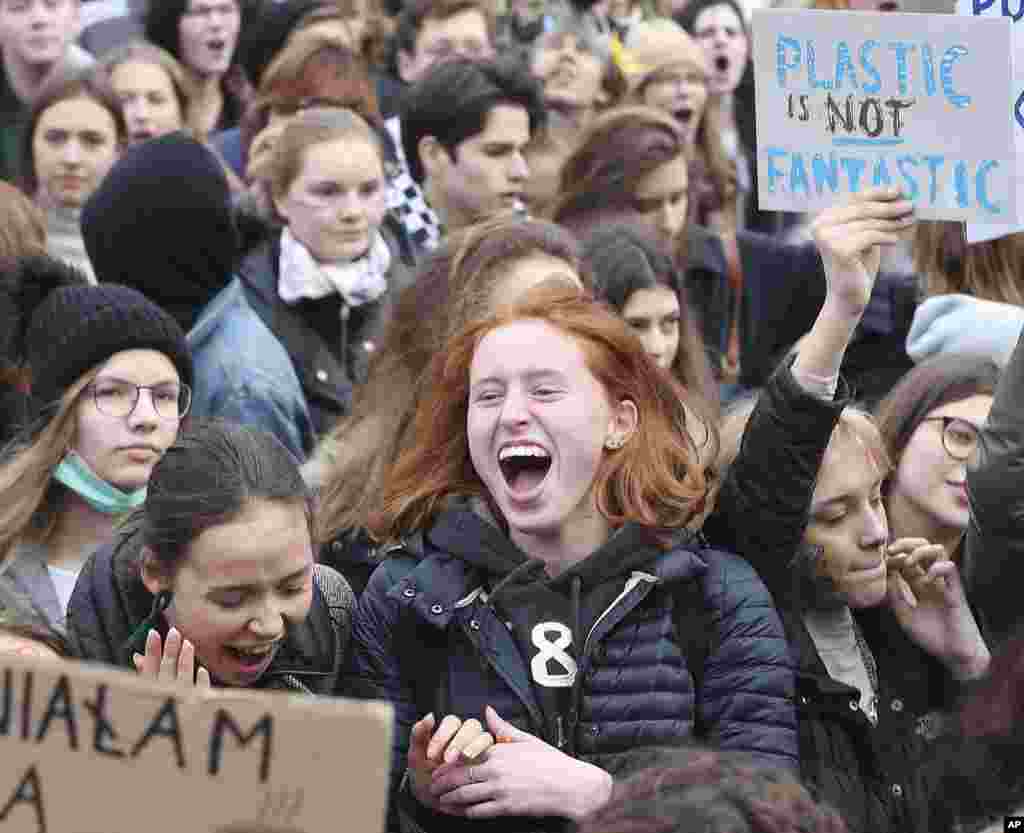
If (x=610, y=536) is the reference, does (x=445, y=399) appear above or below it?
above

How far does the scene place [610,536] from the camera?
13.6 ft

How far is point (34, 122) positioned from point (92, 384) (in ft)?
9.56

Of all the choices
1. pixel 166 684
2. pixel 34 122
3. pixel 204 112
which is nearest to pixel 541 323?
pixel 166 684

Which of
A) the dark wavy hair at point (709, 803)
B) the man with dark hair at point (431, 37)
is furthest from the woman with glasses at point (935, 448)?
the man with dark hair at point (431, 37)

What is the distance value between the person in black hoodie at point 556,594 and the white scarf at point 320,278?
2111mm

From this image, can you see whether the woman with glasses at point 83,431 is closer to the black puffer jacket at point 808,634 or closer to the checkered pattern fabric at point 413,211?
the black puffer jacket at point 808,634

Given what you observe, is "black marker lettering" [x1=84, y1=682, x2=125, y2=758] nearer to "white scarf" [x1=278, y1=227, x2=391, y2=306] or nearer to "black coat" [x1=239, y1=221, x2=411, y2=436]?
"black coat" [x1=239, y1=221, x2=411, y2=436]

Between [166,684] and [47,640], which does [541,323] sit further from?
[166,684]

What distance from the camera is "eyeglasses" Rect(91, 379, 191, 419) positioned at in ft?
16.2

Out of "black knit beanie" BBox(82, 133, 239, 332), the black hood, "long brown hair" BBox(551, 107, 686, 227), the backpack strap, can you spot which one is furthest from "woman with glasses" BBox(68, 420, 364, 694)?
"long brown hair" BBox(551, 107, 686, 227)

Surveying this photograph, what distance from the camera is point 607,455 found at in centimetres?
425

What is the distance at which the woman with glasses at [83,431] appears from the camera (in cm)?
477

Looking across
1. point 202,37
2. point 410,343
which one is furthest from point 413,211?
point 410,343

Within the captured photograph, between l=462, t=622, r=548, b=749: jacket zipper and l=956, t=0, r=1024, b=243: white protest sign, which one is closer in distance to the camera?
l=462, t=622, r=548, b=749: jacket zipper
